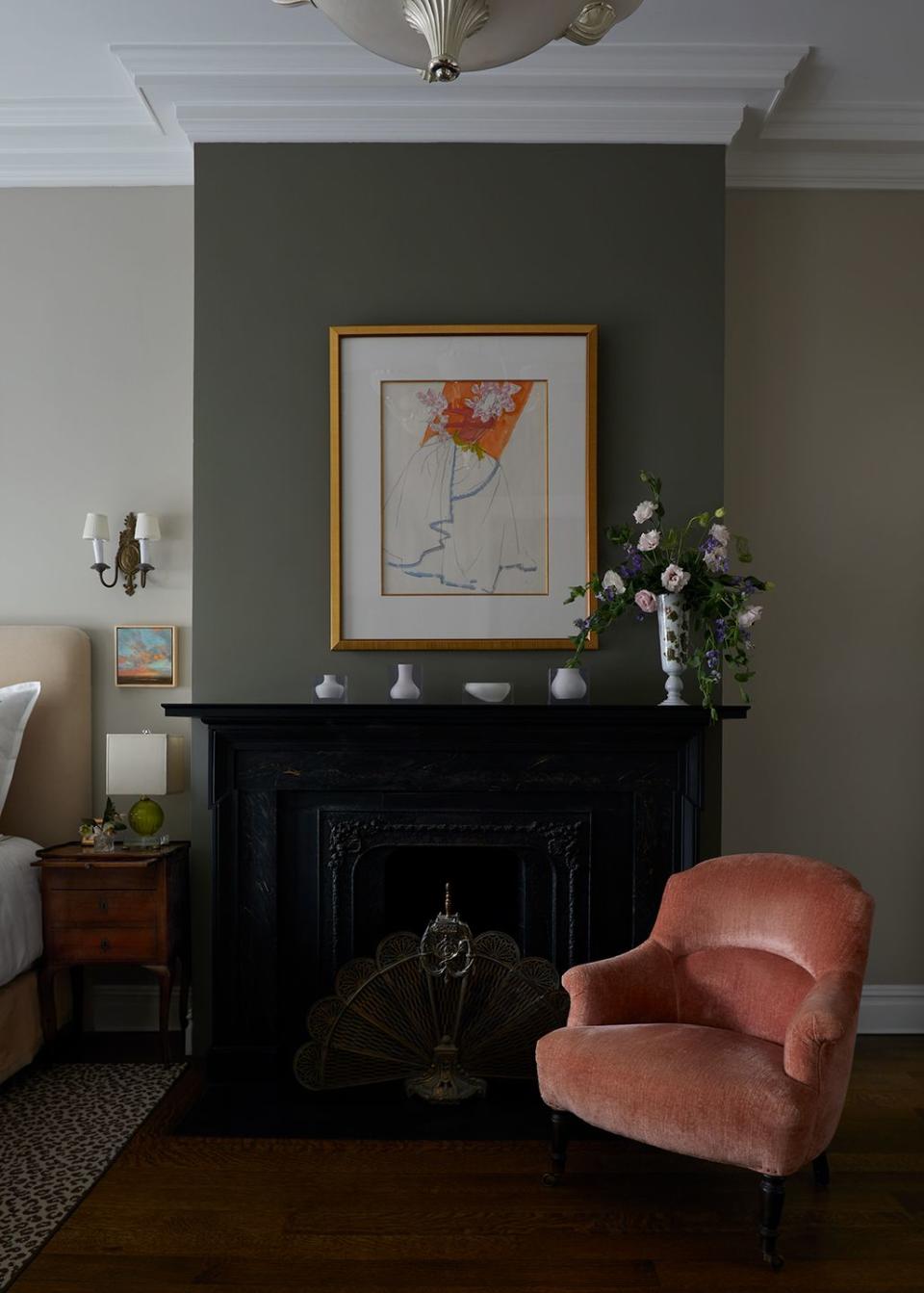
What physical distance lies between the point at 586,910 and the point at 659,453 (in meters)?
1.64

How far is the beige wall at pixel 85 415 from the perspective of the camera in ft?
13.5

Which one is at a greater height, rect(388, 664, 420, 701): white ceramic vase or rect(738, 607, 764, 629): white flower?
rect(738, 607, 764, 629): white flower

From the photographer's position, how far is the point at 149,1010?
404 centimetres

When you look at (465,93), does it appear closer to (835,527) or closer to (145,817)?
(835,527)

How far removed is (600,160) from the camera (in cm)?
373

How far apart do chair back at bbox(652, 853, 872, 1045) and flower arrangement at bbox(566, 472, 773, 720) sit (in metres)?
0.59

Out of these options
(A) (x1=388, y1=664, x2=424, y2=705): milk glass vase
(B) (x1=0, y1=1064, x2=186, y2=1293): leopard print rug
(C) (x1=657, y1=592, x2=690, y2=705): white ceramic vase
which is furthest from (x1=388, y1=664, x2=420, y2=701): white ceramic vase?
(B) (x1=0, y1=1064, x2=186, y2=1293): leopard print rug

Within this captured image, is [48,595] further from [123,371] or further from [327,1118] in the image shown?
[327,1118]

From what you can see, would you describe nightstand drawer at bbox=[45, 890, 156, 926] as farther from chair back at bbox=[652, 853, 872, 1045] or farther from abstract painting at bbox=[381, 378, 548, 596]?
chair back at bbox=[652, 853, 872, 1045]

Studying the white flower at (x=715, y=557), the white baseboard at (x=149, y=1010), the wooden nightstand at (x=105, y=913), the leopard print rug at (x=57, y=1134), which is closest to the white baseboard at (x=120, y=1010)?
the white baseboard at (x=149, y=1010)

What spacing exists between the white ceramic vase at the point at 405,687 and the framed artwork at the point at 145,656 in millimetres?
1047

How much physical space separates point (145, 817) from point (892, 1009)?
9.77ft

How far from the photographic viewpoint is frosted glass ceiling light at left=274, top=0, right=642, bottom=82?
5.79ft

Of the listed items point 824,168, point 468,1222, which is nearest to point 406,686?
point 468,1222
